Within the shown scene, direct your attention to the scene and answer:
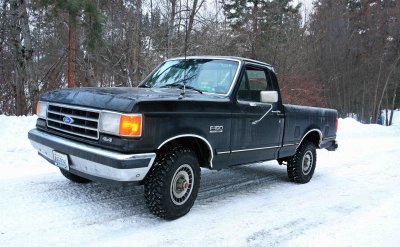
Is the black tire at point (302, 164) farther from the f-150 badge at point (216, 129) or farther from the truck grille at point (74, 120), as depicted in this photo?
the truck grille at point (74, 120)

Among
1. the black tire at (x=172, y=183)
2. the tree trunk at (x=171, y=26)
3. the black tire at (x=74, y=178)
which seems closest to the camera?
the black tire at (x=172, y=183)

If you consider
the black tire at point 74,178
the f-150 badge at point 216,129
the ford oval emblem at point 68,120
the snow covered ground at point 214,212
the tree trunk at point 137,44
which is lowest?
the snow covered ground at point 214,212

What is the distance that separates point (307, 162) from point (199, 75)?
279cm

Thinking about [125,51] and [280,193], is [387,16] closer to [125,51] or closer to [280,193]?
[125,51]

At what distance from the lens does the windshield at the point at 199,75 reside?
5.08m

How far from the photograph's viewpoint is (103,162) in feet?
12.2

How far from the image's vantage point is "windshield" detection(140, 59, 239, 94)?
5.08 m

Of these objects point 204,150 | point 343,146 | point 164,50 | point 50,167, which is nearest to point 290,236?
point 204,150

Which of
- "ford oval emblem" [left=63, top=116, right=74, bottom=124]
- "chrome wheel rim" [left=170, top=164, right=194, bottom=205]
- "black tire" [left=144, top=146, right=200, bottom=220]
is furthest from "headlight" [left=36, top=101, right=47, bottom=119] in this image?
"chrome wheel rim" [left=170, top=164, right=194, bottom=205]

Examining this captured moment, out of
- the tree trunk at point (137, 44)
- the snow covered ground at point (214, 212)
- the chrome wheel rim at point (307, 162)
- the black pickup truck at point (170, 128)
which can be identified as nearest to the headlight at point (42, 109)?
the black pickup truck at point (170, 128)

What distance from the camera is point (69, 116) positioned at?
4238mm

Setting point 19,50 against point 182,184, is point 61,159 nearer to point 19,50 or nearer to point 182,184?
point 182,184

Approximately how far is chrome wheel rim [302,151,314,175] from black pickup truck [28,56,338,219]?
75cm

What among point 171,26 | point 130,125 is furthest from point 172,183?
point 171,26
